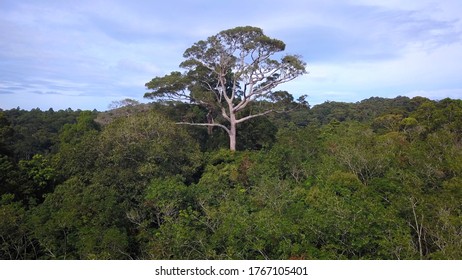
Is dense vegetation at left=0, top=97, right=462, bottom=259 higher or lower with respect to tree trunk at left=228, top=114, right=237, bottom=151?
lower

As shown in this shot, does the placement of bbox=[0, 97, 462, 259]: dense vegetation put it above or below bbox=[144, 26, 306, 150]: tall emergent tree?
below

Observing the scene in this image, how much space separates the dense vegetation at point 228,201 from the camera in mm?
7172

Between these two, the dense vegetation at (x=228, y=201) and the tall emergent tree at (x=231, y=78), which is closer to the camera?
the dense vegetation at (x=228, y=201)

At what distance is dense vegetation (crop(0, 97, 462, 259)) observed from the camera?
7.17m

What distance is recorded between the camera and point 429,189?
9.76 m

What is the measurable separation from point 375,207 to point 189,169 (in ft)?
24.1

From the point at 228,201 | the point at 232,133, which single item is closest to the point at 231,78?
the point at 232,133

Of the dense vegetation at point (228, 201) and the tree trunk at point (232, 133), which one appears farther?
the tree trunk at point (232, 133)

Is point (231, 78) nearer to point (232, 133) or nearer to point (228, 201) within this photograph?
point (232, 133)

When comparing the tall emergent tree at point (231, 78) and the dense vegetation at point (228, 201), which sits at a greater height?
the tall emergent tree at point (231, 78)

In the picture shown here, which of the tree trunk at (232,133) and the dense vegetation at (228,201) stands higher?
the tree trunk at (232,133)

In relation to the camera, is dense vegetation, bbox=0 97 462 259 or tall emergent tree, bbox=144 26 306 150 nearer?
dense vegetation, bbox=0 97 462 259

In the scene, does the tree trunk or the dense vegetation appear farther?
the tree trunk

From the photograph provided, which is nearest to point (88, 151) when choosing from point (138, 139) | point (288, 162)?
point (138, 139)
